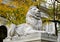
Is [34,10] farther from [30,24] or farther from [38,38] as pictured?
[38,38]

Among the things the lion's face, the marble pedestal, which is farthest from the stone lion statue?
the marble pedestal

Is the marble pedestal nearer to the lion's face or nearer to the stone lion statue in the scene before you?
the stone lion statue

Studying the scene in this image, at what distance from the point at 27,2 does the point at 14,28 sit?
1.03 m

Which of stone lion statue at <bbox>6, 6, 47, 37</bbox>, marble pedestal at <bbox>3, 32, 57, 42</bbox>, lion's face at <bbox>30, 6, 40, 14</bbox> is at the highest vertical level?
lion's face at <bbox>30, 6, 40, 14</bbox>

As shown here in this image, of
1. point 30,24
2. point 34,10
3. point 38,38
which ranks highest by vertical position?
point 34,10

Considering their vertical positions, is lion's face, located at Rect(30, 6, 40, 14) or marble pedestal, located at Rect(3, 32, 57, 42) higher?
lion's face, located at Rect(30, 6, 40, 14)

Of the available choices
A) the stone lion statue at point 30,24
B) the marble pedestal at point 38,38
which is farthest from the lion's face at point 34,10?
the marble pedestal at point 38,38

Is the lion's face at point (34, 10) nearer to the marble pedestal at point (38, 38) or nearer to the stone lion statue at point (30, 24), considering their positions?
the stone lion statue at point (30, 24)

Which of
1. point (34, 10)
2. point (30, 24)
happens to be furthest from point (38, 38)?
point (34, 10)

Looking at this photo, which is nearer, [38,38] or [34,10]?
[38,38]

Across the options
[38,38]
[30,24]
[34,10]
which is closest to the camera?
[38,38]

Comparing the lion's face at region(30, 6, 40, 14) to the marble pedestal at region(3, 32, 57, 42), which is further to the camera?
the lion's face at region(30, 6, 40, 14)

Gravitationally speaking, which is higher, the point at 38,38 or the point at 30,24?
the point at 30,24

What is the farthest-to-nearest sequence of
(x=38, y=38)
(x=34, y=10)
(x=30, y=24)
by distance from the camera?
(x=34, y=10)
(x=30, y=24)
(x=38, y=38)
